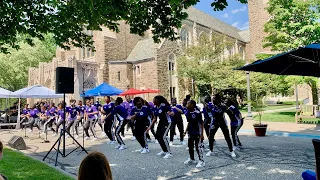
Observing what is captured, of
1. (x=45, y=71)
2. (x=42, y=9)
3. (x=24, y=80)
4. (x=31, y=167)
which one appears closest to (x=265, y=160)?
(x=31, y=167)

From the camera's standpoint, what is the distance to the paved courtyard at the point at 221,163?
6.18 meters

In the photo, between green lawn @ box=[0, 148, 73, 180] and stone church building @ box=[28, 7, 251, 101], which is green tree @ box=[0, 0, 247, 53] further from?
stone church building @ box=[28, 7, 251, 101]

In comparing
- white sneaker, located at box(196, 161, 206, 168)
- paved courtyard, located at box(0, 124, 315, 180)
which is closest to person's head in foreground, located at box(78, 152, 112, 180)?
paved courtyard, located at box(0, 124, 315, 180)

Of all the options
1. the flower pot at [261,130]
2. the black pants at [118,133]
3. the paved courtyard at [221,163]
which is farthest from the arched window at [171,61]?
the paved courtyard at [221,163]

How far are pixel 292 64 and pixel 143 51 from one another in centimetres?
3310

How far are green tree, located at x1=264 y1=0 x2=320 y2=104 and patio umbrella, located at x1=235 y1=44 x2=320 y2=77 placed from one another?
11.0 m

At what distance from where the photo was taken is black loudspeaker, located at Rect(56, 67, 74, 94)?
8.86m

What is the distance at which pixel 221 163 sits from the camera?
724cm

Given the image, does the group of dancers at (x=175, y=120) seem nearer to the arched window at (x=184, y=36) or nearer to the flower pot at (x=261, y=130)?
the flower pot at (x=261, y=130)

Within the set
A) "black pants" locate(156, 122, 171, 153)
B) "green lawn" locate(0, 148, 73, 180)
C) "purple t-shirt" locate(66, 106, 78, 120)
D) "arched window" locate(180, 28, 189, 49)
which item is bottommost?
"green lawn" locate(0, 148, 73, 180)

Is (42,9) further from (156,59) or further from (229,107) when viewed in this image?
(156,59)

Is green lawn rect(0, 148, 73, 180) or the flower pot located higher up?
the flower pot

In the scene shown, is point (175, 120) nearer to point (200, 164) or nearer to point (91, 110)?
point (200, 164)

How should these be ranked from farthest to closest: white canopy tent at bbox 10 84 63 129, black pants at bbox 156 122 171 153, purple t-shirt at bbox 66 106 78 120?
white canopy tent at bbox 10 84 63 129
purple t-shirt at bbox 66 106 78 120
black pants at bbox 156 122 171 153
